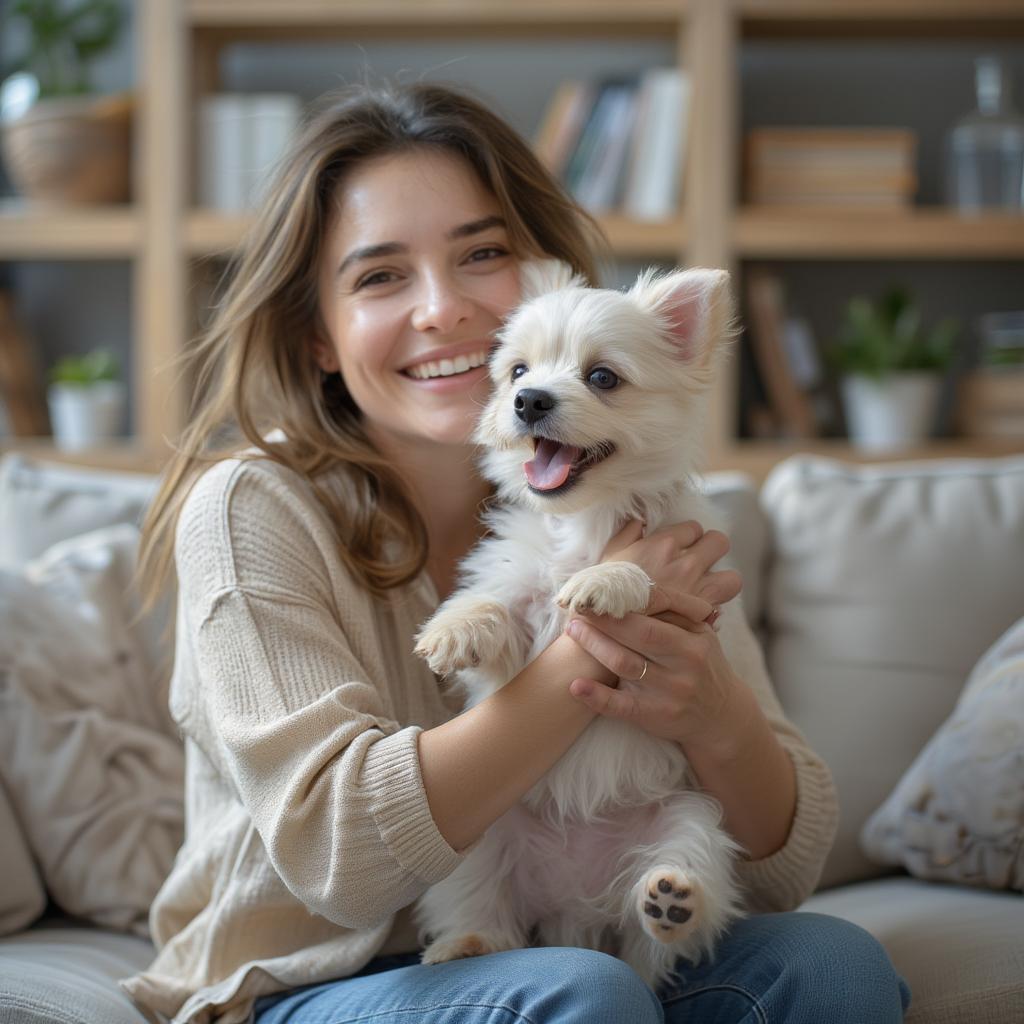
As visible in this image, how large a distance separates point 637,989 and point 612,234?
2085mm

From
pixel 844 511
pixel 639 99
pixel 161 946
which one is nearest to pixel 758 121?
pixel 639 99

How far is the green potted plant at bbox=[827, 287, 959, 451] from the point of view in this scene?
295cm

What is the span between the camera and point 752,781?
1390 mm

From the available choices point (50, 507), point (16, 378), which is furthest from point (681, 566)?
point (16, 378)

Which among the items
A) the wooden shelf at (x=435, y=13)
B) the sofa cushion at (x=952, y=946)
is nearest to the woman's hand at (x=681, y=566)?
the sofa cushion at (x=952, y=946)

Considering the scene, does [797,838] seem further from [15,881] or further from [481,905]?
[15,881]

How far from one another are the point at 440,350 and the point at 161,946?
0.85 meters

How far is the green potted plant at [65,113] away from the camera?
2947mm

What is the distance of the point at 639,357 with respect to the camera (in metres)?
1.34

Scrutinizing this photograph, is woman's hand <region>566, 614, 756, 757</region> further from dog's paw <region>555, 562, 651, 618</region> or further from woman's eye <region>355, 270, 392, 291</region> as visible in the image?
woman's eye <region>355, 270, 392, 291</region>

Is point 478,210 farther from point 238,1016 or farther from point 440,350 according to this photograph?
point 238,1016

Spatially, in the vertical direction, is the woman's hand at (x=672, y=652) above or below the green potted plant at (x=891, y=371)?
below

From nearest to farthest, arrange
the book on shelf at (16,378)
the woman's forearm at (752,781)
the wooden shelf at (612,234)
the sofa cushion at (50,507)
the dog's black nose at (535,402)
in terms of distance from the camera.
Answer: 1. the dog's black nose at (535,402)
2. the woman's forearm at (752,781)
3. the sofa cushion at (50,507)
4. the wooden shelf at (612,234)
5. the book on shelf at (16,378)

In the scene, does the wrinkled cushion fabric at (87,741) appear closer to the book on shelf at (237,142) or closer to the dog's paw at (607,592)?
the dog's paw at (607,592)
